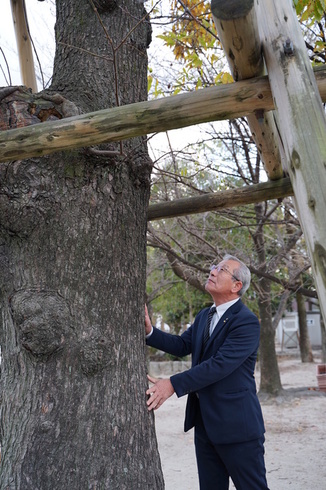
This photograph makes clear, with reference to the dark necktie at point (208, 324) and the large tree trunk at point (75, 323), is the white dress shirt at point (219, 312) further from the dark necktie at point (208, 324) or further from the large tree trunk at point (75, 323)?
the large tree trunk at point (75, 323)

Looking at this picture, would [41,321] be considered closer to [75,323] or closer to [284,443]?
[75,323]

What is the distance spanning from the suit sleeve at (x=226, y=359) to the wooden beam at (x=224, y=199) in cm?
101

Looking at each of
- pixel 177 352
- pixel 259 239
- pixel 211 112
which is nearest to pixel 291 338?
pixel 259 239

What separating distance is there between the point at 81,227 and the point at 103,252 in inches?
6.3

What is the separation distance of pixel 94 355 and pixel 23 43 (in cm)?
321

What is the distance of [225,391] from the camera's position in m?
3.16

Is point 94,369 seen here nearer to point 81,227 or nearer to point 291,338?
point 81,227

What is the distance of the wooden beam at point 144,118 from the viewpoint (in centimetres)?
241

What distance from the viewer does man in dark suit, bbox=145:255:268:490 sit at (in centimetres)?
302

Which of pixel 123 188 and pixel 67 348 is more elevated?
pixel 123 188

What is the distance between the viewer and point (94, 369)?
2459mm

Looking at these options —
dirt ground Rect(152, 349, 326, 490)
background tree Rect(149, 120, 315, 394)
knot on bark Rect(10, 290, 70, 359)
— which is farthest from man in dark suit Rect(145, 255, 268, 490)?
background tree Rect(149, 120, 315, 394)

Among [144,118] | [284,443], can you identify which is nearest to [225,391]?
[144,118]

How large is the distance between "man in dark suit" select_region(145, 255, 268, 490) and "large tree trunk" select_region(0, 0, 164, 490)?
1.17 ft
